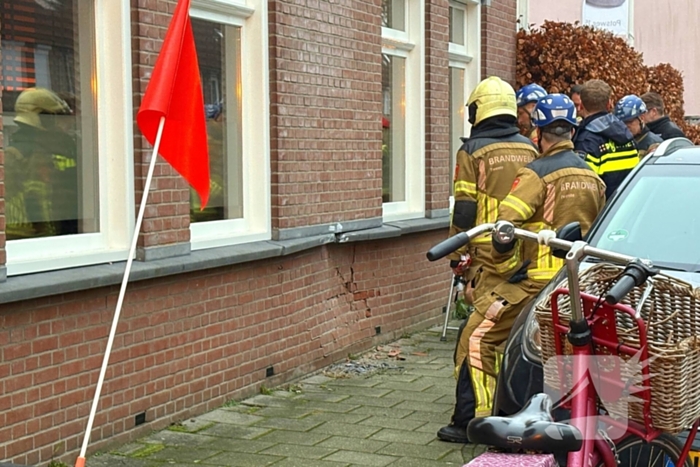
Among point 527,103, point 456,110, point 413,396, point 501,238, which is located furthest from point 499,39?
point 501,238

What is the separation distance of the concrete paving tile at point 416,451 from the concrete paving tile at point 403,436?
0.30 feet

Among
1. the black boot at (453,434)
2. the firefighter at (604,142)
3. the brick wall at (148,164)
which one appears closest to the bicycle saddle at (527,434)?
the black boot at (453,434)

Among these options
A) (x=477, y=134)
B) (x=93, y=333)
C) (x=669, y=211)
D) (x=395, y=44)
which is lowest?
(x=93, y=333)

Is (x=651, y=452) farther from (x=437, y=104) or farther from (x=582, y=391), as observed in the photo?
(x=437, y=104)

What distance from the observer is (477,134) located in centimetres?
715

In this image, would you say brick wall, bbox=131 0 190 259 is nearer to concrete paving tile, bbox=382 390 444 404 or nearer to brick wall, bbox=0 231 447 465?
brick wall, bbox=0 231 447 465

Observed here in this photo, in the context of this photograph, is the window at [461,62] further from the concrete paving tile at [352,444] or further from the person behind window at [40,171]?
the person behind window at [40,171]

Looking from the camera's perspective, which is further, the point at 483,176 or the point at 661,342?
the point at 483,176

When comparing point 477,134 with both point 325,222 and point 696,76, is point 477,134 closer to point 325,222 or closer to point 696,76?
point 325,222

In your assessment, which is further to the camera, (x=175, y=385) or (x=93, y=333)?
(x=175, y=385)

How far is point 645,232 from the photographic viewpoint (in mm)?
5688

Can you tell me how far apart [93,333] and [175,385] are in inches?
38.2

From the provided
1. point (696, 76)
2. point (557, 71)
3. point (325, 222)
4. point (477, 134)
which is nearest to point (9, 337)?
point (477, 134)

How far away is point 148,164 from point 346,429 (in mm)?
2027
